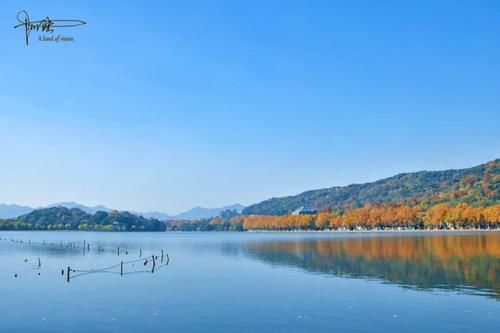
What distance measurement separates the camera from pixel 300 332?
97.7 feet

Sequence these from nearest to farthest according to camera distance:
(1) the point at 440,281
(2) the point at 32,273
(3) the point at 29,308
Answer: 1. (3) the point at 29,308
2. (1) the point at 440,281
3. (2) the point at 32,273

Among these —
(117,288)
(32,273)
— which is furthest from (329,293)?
(32,273)

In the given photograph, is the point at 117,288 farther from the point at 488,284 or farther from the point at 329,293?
the point at 488,284

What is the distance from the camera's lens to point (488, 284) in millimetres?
46969

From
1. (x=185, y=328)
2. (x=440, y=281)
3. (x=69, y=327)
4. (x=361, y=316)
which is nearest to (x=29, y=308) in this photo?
(x=69, y=327)

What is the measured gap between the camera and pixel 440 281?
5022 centimetres

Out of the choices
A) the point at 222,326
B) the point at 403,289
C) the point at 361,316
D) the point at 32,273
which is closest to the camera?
the point at 222,326

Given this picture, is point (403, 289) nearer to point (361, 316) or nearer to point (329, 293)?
point (329, 293)

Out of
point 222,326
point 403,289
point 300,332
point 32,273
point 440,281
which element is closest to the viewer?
point 300,332

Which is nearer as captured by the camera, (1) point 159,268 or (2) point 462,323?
(2) point 462,323

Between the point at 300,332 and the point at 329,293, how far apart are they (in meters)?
14.8

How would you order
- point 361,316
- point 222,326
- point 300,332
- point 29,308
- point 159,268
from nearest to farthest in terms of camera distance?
point 300,332
point 222,326
point 361,316
point 29,308
point 159,268

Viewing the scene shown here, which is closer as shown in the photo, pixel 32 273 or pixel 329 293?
pixel 329 293

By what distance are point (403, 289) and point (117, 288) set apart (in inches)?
1070
